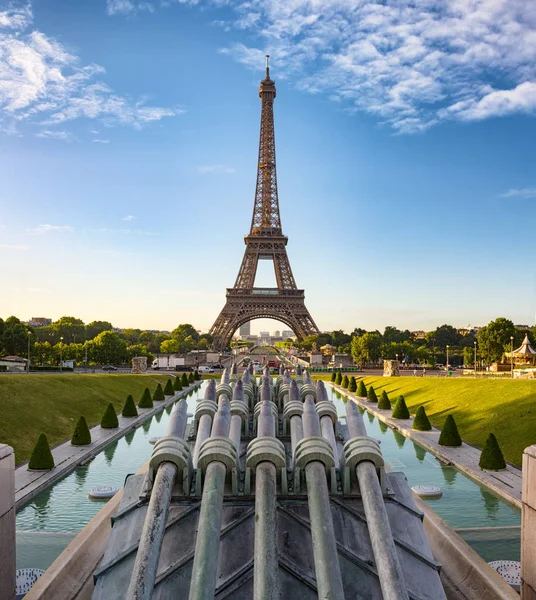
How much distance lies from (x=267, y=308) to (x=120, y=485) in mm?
66477

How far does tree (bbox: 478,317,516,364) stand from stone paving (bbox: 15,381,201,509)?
55.0 meters

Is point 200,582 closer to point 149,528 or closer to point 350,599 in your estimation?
point 149,528

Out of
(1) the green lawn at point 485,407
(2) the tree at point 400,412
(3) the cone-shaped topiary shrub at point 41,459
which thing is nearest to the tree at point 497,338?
(1) the green lawn at point 485,407

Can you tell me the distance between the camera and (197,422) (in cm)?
1004

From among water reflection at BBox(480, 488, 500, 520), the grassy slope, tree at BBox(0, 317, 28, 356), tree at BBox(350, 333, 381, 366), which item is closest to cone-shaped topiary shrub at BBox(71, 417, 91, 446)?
the grassy slope

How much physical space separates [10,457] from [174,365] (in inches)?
2538

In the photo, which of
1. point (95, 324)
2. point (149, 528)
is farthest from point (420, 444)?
point (95, 324)

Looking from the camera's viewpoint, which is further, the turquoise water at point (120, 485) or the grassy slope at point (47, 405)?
the grassy slope at point (47, 405)

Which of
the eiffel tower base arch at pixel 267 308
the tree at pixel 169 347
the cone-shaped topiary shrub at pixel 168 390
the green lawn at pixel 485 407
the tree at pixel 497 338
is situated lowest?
the cone-shaped topiary shrub at pixel 168 390

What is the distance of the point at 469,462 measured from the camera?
19.2 meters

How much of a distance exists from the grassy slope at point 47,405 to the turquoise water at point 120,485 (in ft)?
9.65

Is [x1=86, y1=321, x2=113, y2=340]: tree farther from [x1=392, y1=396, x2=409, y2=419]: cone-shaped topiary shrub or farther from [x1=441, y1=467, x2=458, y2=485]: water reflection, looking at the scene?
[x1=441, y1=467, x2=458, y2=485]: water reflection

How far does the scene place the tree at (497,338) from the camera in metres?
70.3

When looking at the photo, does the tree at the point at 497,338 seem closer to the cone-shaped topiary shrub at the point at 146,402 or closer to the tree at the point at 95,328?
the cone-shaped topiary shrub at the point at 146,402
